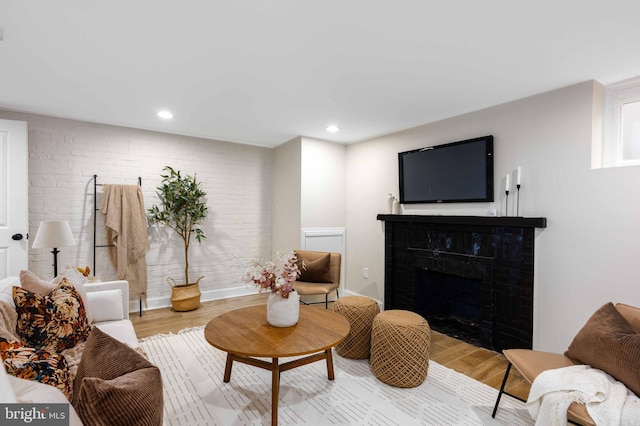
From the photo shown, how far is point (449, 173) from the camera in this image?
132 inches

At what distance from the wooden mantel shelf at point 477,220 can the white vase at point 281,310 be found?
1.87 meters

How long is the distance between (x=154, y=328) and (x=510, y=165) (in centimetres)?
393

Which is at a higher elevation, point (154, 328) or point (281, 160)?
point (281, 160)

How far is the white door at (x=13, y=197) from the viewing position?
303cm

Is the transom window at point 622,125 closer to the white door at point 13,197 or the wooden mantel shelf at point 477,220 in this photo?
the wooden mantel shelf at point 477,220

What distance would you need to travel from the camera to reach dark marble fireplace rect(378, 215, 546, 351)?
2.76 metres

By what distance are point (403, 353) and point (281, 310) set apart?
92cm

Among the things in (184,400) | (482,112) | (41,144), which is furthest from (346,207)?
(41,144)

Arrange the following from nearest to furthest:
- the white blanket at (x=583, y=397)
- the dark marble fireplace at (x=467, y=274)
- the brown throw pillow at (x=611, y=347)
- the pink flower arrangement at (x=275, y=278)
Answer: the white blanket at (x=583, y=397) → the brown throw pillow at (x=611, y=347) → the pink flower arrangement at (x=275, y=278) → the dark marble fireplace at (x=467, y=274)

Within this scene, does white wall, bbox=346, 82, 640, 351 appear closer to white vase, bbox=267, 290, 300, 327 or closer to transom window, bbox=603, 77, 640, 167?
transom window, bbox=603, 77, 640, 167

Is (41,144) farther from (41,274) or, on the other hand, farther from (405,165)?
(405,165)

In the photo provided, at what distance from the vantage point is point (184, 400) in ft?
6.96

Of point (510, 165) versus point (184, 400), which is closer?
point (184, 400)

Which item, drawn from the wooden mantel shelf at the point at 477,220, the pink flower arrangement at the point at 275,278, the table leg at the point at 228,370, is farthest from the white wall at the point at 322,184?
the table leg at the point at 228,370
